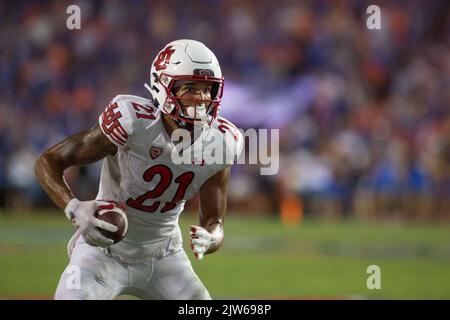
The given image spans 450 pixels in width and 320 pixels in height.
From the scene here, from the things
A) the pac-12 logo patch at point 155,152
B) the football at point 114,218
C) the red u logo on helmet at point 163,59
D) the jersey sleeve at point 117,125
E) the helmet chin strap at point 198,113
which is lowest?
the football at point 114,218

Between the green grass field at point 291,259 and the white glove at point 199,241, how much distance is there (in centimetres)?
250

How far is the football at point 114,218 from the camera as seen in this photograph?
385 centimetres

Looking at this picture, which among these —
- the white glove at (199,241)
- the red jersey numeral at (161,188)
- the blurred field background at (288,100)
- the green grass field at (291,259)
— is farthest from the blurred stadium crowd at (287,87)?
the white glove at (199,241)

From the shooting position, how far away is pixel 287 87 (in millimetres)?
15492

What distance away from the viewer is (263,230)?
1234cm

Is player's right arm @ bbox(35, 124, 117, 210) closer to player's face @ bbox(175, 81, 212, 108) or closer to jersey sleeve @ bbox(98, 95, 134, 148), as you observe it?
jersey sleeve @ bbox(98, 95, 134, 148)

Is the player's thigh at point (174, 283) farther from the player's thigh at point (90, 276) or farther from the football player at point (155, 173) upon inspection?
the player's thigh at point (90, 276)

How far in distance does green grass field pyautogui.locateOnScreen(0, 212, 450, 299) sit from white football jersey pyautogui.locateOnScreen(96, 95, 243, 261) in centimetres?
209

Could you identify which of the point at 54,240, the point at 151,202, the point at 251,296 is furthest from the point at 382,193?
the point at 151,202

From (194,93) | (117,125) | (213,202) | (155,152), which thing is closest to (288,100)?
(213,202)

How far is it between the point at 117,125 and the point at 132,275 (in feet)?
2.79

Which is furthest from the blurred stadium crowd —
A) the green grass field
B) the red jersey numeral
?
the red jersey numeral

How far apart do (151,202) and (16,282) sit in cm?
343

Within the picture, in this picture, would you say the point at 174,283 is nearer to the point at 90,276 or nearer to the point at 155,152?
the point at 90,276
